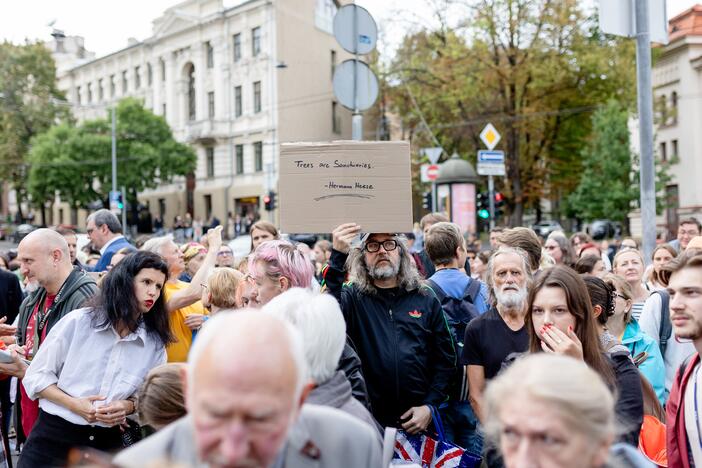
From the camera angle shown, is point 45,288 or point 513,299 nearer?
point 513,299

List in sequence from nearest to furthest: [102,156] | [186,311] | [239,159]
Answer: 1. [186,311]
2. [102,156]
3. [239,159]

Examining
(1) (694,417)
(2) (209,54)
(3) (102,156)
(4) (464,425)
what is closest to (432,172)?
(4) (464,425)

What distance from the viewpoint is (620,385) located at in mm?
3709

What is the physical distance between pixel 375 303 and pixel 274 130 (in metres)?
47.7

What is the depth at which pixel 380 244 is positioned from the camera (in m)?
5.00

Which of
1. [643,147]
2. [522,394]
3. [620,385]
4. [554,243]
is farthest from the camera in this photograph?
[554,243]

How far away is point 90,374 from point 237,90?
51.7 meters

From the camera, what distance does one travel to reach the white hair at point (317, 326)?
2.64 m

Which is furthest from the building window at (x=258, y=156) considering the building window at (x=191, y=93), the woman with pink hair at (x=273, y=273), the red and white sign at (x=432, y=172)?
the woman with pink hair at (x=273, y=273)

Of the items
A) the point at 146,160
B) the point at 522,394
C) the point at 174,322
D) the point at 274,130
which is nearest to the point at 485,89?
the point at 274,130

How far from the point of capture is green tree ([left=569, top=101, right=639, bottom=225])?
128 feet

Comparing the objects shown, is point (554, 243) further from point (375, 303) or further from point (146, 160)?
point (146, 160)

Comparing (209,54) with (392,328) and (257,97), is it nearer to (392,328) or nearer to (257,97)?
(257,97)

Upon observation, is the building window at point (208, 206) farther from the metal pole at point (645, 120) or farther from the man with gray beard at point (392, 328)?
the man with gray beard at point (392, 328)
